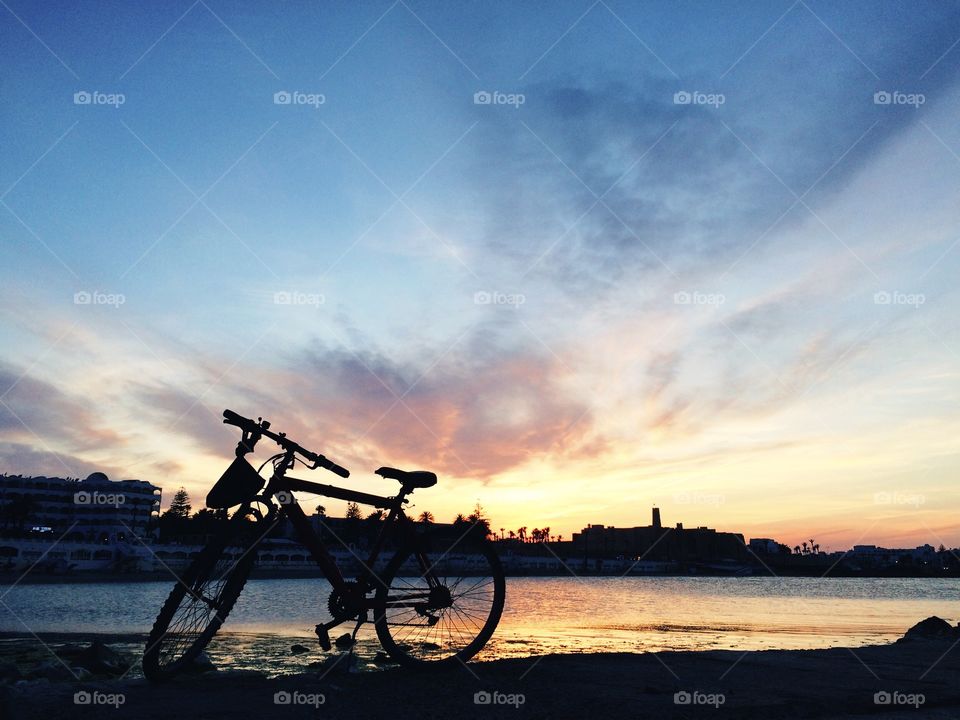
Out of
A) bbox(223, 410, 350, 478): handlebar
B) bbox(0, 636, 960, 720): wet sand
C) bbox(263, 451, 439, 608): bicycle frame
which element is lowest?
bbox(0, 636, 960, 720): wet sand

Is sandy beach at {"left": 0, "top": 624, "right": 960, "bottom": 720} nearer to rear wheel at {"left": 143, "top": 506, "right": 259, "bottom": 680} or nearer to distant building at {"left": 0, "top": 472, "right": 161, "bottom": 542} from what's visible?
rear wheel at {"left": 143, "top": 506, "right": 259, "bottom": 680}

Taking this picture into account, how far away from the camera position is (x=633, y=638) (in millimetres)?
17906

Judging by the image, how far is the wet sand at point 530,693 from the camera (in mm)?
5141

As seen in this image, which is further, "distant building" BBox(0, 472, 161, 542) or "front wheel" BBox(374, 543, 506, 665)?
"distant building" BBox(0, 472, 161, 542)

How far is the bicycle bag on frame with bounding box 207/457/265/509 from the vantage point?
6.05m

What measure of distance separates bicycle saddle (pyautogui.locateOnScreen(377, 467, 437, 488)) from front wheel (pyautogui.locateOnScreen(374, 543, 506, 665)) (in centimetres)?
81

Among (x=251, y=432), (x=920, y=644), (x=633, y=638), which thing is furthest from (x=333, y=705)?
(x=633, y=638)

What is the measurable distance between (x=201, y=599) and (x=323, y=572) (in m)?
1.18

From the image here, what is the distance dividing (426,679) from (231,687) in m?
1.90

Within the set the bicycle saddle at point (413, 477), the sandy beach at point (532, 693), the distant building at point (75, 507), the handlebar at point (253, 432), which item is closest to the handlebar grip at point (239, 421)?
the handlebar at point (253, 432)

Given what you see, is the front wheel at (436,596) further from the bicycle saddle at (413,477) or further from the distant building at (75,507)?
the distant building at (75,507)

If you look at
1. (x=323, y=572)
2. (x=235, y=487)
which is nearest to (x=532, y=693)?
(x=323, y=572)

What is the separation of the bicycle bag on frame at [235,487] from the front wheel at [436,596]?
1.75 metres

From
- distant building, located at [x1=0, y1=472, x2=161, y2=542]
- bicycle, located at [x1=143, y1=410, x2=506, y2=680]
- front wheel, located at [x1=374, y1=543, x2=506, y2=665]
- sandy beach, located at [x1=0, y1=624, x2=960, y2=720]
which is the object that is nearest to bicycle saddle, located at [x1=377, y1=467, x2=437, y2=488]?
bicycle, located at [x1=143, y1=410, x2=506, y2=680]
